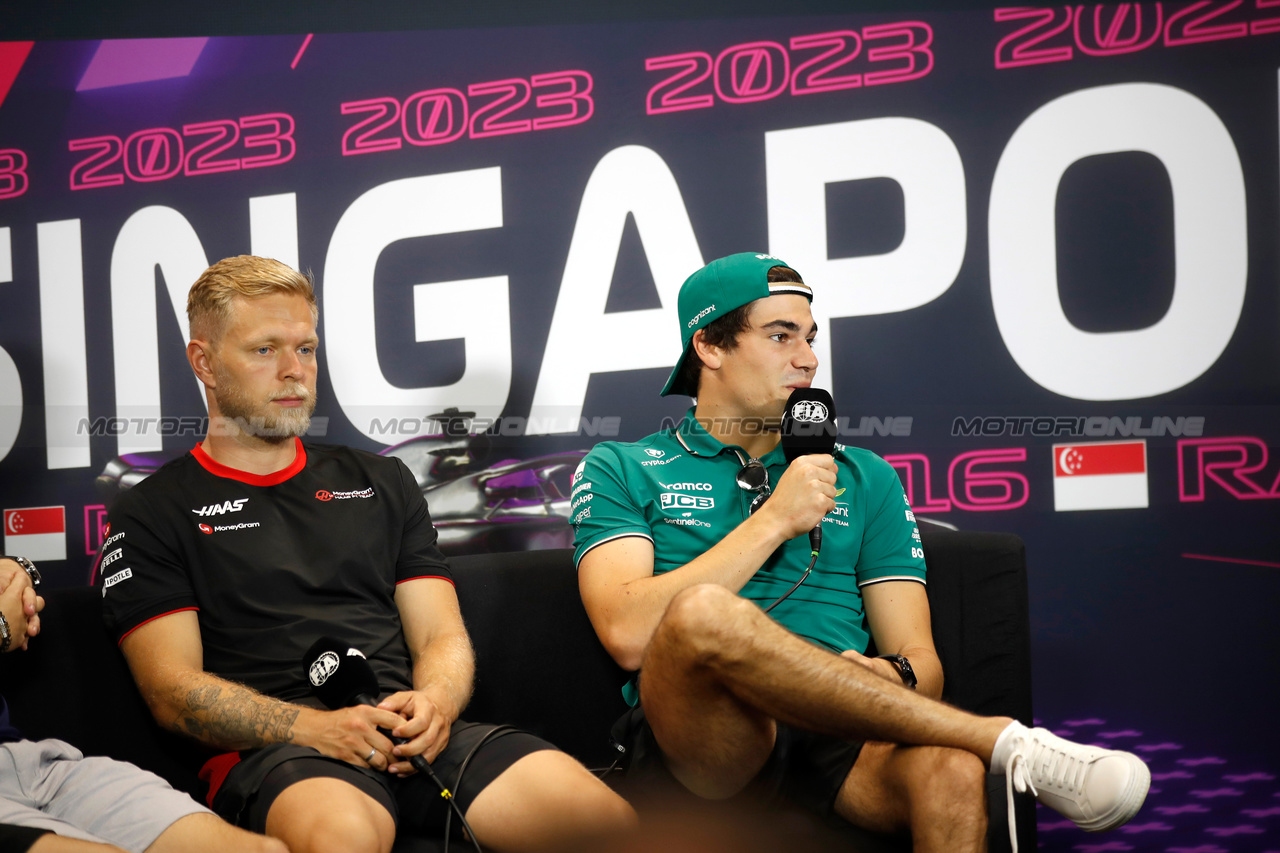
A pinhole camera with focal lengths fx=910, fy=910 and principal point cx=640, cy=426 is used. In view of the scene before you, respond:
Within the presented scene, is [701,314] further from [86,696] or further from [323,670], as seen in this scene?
[86,696]

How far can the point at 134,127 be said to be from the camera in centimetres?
299

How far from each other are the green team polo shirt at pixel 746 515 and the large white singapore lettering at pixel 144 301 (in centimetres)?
166

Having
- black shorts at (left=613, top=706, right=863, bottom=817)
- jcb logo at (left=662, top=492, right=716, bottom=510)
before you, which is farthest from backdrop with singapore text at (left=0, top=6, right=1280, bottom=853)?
black shorts at (left=613, top=706, right=863, bottom=817)

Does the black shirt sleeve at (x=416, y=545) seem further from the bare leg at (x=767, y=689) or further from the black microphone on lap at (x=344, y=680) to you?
the bare leg at (x=767, y=689)

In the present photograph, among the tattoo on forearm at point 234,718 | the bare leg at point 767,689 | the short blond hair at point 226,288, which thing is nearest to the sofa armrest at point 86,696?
the tattoo on forearm at point 234,718

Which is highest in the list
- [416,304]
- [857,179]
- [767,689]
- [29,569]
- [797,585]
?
[857,179]

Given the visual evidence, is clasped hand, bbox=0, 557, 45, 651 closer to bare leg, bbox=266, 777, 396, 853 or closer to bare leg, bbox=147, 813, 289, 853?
bare leg, bbox=147, 813, 289, 853

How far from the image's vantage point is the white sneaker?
4.57 ft

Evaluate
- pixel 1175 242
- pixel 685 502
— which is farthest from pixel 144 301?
pixel 1175 242

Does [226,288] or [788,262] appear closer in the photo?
[226,288]

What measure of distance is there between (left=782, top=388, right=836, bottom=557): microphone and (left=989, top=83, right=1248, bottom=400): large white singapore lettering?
0.97 m

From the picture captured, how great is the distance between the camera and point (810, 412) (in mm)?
1907

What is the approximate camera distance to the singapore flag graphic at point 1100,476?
253 centimetres

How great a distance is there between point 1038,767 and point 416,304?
2139mm
